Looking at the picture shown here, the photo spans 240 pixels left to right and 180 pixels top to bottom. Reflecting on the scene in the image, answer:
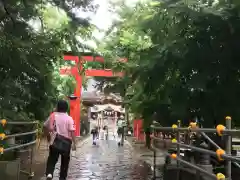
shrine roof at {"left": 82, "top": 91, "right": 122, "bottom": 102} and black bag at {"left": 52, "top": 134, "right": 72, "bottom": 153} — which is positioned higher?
shrine roof at {"left": 82, "top": 91, "right": 122, "bottom": 102}

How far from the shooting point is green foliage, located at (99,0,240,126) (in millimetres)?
7334

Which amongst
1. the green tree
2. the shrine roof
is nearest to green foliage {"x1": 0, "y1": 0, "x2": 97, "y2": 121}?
the green tree

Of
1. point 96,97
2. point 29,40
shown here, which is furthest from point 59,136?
point 96,97

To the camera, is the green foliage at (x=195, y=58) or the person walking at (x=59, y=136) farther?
the green foliage at (x=195, y=58)

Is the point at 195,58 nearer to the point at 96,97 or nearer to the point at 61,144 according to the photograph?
the point at 61,144

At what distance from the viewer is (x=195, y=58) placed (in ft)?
25.3

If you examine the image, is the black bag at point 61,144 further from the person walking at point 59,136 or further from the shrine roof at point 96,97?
the shrine roof at point 96,97

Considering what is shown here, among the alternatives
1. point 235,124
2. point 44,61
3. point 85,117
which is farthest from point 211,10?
point 85,117

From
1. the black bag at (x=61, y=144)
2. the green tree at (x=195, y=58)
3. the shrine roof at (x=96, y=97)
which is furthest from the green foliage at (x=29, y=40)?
the shrine roof at (x=96, y=97)

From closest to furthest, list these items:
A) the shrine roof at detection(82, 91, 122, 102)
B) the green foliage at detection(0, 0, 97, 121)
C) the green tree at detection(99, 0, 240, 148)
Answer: the green foliage at detection(0, 0, 97, 121)
the green tree at detection(99, 0, 240, 148)
the shrine roof at detection(82, 91, 122, 102)

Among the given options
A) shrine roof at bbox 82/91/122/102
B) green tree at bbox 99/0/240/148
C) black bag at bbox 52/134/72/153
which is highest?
shrine roof at bbox 82/91/122/102

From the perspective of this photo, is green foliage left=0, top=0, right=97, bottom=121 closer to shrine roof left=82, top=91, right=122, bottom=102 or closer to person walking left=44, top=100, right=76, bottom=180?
person walking left=44, top=100, right=76, bottom=180

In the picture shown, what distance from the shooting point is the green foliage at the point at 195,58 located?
733 centimetres

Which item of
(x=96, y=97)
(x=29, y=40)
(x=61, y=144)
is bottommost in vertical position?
(x=61, y=144)
